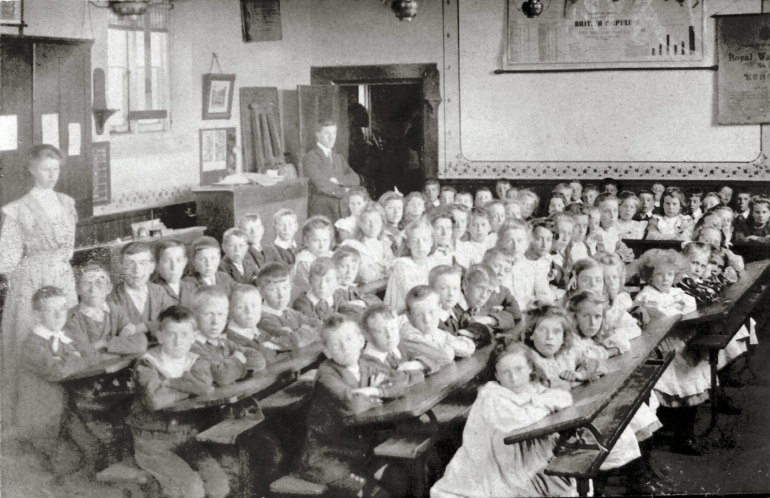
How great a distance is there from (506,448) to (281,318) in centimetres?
138

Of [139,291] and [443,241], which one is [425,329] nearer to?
[139,291]

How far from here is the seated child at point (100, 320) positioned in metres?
3.92

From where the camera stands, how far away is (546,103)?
9.63 m

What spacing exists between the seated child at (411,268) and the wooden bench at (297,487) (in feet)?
5.84

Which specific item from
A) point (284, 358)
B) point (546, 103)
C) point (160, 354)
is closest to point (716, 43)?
point (546, 103)

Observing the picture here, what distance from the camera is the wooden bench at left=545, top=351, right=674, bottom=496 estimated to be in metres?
3.32

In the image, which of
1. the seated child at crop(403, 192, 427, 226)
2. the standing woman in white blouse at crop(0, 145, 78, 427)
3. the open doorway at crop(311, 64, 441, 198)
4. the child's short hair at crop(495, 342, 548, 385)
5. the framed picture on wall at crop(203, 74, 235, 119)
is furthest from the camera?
the open doorway at crop(311, 64, 441, 198)

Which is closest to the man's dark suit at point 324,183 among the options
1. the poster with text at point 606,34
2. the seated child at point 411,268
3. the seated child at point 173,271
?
the poster with text at point 606,34

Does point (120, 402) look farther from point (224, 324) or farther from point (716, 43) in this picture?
point (716, 43)

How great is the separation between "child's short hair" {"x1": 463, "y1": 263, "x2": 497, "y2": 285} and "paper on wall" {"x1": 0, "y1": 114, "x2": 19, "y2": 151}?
2439mm

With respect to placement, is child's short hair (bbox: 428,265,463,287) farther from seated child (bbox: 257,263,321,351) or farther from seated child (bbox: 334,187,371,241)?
seated child (bbox: 334,187,371,241)

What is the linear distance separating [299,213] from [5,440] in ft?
16.4

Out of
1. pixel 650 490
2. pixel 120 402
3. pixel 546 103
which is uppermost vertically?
pixel 546 103

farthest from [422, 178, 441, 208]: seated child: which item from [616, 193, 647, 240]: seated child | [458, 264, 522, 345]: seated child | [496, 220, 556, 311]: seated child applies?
[458, 264, 522, 345]: seated child
